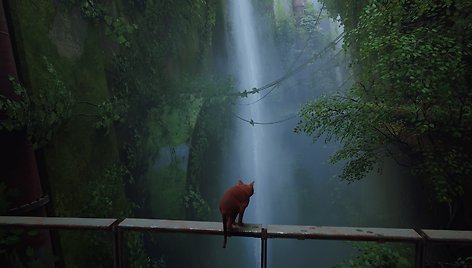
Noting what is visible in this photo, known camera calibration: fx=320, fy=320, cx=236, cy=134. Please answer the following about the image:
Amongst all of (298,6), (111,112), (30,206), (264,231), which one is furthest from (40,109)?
(298,6)

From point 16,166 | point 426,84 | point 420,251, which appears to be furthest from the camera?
point 426,84

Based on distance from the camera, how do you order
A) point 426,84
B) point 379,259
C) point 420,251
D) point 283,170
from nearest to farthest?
point 420,251 → point 426,84 → point 379,259 → point 283,170

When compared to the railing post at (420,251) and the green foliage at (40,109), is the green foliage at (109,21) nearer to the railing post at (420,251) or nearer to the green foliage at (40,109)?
the green foliage at (40,109)

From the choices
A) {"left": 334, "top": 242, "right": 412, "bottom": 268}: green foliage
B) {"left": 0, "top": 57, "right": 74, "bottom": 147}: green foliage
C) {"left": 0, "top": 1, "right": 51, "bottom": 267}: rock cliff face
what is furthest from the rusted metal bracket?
{"left": 334, "top": 242, "right": 412, "bottom": 268}: green foliage

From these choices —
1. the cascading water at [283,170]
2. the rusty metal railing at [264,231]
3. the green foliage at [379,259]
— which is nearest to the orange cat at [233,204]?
the rusty metal railing at [264,231]

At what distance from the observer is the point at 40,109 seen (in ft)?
10.4

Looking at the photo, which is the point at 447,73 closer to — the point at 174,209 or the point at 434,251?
the point at 434,251

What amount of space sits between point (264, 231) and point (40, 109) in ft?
8.66

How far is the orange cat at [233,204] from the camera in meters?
1.95

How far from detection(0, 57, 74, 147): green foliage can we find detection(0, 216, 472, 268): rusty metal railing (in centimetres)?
115

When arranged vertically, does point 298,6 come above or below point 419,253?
above

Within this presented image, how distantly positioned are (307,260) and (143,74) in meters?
10.2

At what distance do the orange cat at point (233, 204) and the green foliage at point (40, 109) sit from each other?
78.3 inches

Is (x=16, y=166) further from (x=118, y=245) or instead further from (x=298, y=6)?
(x=298, y=6)
